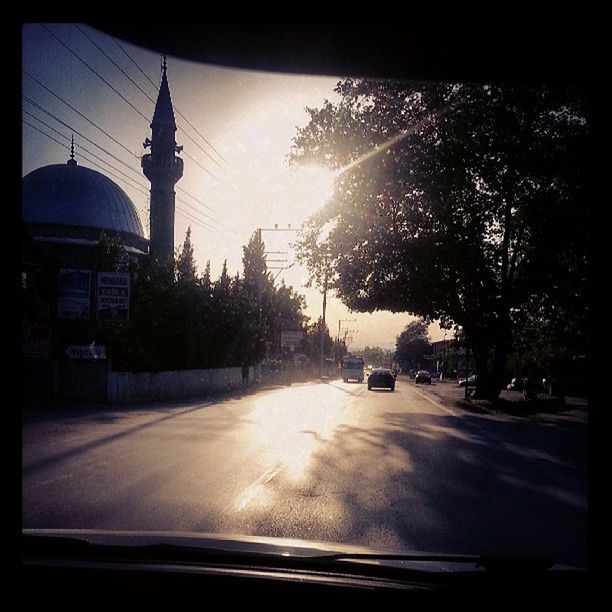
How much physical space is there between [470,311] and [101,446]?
63.2 ft

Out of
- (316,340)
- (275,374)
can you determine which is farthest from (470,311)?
(316,340)

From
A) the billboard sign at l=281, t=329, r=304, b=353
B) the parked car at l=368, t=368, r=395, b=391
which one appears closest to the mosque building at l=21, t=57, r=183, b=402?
the parked car at l=368, t=368, r=395, b=391

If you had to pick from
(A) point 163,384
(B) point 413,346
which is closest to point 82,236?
(A) point 163,384

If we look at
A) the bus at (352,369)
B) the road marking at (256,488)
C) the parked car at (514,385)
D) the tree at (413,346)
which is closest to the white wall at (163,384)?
the road marking at (256,488)

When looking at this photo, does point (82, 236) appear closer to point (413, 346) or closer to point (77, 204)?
point (77, 204)

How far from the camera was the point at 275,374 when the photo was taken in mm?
62062

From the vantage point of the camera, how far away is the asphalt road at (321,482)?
6.71m

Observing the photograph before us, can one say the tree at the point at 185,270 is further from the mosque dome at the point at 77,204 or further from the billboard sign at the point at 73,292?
the mosque dome at the point at 77,204

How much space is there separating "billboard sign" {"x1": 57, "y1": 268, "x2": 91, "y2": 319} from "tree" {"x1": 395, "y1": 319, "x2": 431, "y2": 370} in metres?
121

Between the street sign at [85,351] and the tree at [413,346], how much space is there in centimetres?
12083

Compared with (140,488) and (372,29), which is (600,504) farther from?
(140,488)

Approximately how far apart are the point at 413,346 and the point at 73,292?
438ft

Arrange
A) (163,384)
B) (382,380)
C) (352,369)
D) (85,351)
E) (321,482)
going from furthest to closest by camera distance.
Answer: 1. (352,369)
2. (382,380)
3. (163,384)
4. (85,351)
5. (321,482)

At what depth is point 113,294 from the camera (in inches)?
1019
